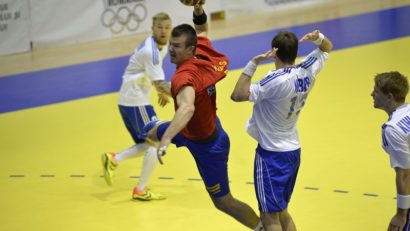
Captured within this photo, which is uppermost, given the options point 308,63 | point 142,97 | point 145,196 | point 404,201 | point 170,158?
point 308,63

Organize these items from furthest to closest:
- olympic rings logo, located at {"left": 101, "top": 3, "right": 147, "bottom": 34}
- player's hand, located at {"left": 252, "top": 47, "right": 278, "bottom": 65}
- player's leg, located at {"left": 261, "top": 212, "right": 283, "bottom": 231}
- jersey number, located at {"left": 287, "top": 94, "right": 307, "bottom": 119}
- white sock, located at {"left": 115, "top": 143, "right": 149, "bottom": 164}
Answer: olympic rings logo, located at {"left": 101, "top": 3, "right": 147, "bottom": 34}
white sock, located at {"left": 115, "top": 143, "right": 149, "bottom": 164}
player's leg, located at {"left": 261, "top": 212, "right": 283, "bottom": 231}
jersey number, located at {"left": 287, "top": 94, "right": 307, "bottom": 119}
player's hand, located at {"left": 252, "top": 47, "right": 278, "bottom": 65}

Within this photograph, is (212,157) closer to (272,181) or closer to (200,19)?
(272,181)

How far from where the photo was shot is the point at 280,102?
6.85 meters

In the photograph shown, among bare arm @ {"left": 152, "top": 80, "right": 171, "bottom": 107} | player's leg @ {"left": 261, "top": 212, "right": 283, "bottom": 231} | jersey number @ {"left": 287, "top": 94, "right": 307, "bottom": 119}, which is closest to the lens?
jersey number @ {"left": 287, "top": 94, "right": 307, "bottom": 119}

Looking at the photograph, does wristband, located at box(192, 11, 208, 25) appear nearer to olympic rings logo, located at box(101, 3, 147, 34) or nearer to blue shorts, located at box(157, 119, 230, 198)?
blue shorts, located at box(157, 119, 230, 198)

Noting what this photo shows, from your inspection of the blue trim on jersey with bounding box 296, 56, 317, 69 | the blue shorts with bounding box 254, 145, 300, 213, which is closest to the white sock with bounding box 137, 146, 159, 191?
the blue shorts with bounding box 254, 145, 300, 213

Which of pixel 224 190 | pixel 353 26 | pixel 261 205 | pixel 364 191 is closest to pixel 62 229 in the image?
pixel 224 190

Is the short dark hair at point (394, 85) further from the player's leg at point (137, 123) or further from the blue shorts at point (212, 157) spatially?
the player's leg at point (137, 123)

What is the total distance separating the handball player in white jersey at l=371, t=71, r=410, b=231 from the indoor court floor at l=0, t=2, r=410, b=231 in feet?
7.37

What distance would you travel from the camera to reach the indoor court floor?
892cm

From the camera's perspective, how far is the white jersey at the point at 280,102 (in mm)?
6773

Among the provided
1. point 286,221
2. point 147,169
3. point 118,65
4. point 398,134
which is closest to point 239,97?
point 286,221

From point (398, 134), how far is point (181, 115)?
170 cm

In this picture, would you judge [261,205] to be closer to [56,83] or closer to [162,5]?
[56,83]
